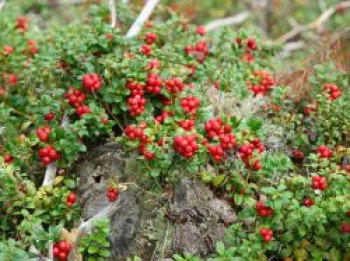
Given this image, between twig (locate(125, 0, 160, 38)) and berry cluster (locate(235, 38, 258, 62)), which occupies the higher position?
twig (locate(125, 0, 160, 38))

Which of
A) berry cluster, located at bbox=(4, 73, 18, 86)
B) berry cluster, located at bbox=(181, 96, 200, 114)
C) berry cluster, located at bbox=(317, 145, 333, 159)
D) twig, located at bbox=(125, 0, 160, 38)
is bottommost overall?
berry cluster, located at bbox=(4, 73, 18, 86)

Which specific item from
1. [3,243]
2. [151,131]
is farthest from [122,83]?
[3,243]

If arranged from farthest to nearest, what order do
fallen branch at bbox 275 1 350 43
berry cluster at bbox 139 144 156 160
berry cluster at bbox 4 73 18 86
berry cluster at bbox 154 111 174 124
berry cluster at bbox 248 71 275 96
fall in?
fallen branch at bbox 275 1 350 43, berry cluster at bbox 4 73 18 86, berry cluster at bbox 248 71 275 96, berry cluster at bbox 154 111 174 124, berry cluster at bbox 139 144 156 160

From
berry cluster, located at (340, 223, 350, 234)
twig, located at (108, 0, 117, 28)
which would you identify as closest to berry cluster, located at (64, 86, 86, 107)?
twig, located at (108, 0, 117, 28)

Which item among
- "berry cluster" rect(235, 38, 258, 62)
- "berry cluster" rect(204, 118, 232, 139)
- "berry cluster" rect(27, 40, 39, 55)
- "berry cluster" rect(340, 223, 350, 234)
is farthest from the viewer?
"berry cluster" rect(27, 40, 39, 55)

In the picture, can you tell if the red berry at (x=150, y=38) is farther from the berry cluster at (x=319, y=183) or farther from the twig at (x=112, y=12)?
the berry cluster at (x=319, y=183)

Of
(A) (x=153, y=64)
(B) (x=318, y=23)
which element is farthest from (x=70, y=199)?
(B) (x=318, y=23)

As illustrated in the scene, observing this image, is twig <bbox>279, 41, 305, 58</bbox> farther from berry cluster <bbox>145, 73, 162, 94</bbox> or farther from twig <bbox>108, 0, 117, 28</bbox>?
berry cluster <bbox>145, 73, 162, 94</bbox>
